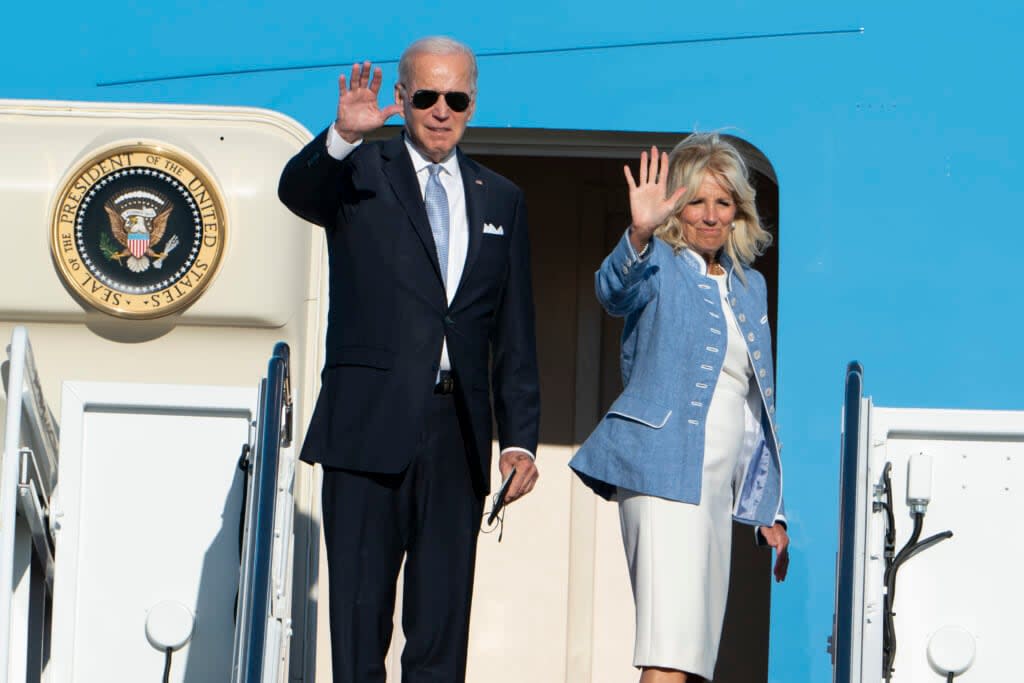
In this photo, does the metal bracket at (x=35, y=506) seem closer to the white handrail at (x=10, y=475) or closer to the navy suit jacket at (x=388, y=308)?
the white handrail at (x=10, y=475)

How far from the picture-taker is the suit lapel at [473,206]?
4.09 metres

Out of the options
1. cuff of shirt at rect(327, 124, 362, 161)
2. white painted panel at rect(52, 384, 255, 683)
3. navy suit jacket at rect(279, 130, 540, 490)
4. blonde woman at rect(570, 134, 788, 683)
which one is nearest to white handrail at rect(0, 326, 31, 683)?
white painted panel at rect(52, 384, 255, 683)

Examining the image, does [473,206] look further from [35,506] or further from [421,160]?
[35,506]

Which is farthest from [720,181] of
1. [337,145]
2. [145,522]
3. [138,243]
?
[138,243]

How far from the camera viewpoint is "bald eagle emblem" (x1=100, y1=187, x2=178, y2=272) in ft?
18.3

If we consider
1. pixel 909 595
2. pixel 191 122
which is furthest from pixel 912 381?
pixel 191 122

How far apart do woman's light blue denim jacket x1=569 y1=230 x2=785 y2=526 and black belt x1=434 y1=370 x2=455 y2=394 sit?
13.7 inches

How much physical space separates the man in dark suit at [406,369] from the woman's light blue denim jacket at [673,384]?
22cm

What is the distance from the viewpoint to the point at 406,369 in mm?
3980

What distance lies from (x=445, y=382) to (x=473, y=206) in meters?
0.41

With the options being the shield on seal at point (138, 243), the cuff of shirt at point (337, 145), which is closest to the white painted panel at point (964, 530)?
the cuff of shirt at point (337, 145)

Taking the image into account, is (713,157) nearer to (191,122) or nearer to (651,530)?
(651,530)

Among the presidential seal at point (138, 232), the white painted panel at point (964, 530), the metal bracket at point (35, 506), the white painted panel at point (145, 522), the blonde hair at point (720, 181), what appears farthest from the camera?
the presidential seal at point (138, 232)

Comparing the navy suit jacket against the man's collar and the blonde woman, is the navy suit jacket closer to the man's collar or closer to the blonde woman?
the man's collar
